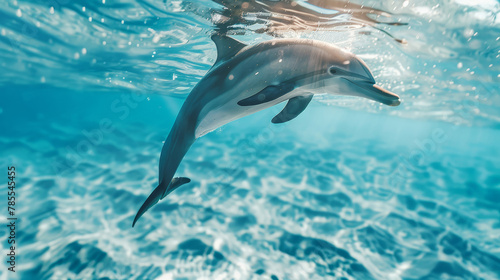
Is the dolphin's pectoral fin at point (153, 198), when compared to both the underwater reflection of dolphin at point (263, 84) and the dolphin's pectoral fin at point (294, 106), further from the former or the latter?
the dolphin's pectoral fin at point (294, 106)

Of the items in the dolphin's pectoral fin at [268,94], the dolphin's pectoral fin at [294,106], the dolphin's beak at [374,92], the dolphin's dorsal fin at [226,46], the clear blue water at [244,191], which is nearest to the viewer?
the dolphin's beak at [374,92]

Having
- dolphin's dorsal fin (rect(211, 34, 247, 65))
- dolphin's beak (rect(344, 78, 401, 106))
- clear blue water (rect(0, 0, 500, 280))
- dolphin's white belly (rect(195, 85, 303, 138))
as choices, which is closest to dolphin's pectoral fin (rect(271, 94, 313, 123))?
dolphin's white belly (rect(195, 85, 303, 138))

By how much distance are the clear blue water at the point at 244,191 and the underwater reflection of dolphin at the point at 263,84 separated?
2275 mm

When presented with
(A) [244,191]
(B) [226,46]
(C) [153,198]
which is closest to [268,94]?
(B) [226,46]

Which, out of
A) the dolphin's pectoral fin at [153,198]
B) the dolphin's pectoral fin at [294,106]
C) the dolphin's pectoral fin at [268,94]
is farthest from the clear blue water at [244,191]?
the dolphin's pectoral fin at [268,94]

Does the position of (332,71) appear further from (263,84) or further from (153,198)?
(153,198)

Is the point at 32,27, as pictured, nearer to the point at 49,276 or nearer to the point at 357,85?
the point at 49,276

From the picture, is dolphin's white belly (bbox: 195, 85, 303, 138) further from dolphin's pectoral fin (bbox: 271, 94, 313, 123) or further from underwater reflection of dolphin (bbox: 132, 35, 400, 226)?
dolphin's pectoral fin (bbox: 271, 94, 313, 123)

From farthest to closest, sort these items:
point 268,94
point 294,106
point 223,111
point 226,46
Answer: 1. point 226,46
2. point 294,106
3. point 223,111
4. point 268,94

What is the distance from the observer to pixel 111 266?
4.28 meters

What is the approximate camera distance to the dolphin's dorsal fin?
342 cm

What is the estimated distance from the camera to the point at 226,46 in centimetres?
363

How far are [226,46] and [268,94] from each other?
1476 millimetres

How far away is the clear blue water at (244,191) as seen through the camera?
4691mm
